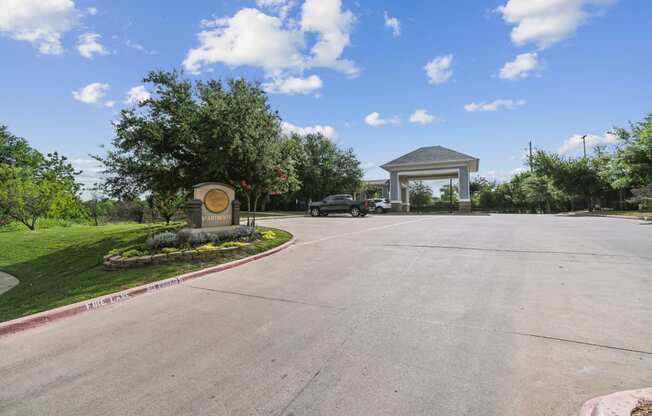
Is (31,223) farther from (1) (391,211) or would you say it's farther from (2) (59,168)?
(1) (391,211)

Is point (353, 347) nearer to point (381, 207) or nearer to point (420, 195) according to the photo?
point (381, 207)

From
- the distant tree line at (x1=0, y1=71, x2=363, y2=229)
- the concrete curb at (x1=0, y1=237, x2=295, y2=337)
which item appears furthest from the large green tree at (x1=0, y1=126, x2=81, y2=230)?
the concrete curb at (x1=0, y1=237, x2=295, y2=337)

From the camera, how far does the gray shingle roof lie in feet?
105

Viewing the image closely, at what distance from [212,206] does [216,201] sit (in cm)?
24

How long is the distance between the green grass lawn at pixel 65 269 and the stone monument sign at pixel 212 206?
1.69 metres

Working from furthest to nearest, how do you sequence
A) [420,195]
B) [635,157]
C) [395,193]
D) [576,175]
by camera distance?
[420,195], [395,193], [576,175], [635,157]

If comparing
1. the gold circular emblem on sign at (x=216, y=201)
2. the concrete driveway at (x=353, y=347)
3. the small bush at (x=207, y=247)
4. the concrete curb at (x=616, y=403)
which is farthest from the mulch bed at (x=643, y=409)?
the gold circular emblem on sign at (x=216, y=201)

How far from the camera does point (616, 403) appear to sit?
218 centimetres

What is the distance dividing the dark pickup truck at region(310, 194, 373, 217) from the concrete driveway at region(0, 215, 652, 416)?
672 inches

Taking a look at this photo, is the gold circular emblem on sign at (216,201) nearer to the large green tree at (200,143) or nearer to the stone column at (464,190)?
the large green tree at (200,143)

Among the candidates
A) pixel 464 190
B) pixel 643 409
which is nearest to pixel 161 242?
pixel 643 409

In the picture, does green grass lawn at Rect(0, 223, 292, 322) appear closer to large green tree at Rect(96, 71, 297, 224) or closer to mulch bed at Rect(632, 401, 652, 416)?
large green tree at Rect(96, 71, 297, 224)

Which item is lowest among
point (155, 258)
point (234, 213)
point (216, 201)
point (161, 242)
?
point (155, 258)

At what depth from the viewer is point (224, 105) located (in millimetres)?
10992
